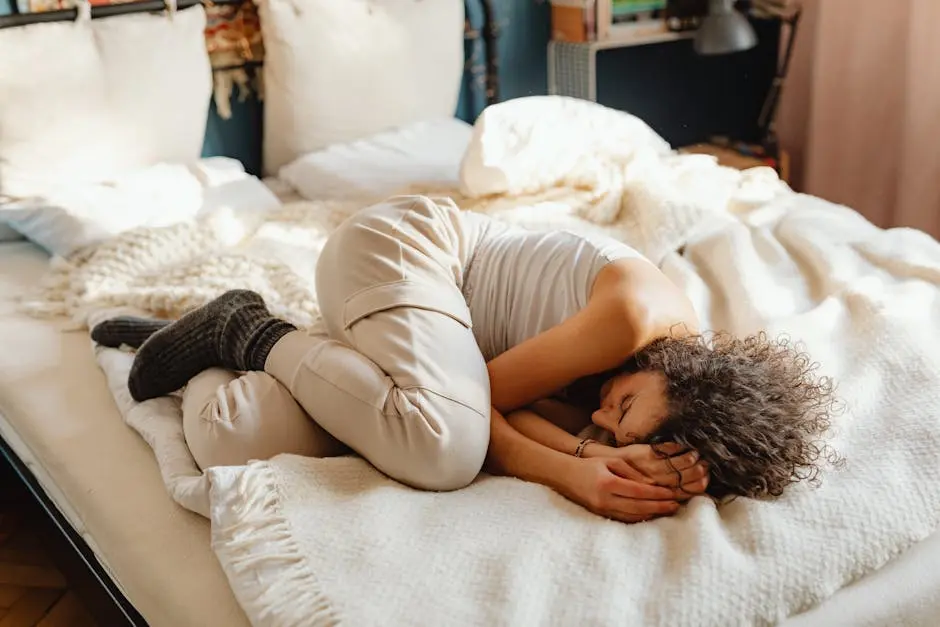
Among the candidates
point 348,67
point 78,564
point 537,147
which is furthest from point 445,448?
point 348,67

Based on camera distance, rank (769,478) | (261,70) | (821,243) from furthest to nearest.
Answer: (261,70) < (821,243) < (769,478)

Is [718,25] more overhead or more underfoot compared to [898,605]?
more overhead

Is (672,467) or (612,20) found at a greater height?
(612,20)

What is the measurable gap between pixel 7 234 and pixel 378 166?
35.3 inches

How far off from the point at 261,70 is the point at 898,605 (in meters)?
2.11

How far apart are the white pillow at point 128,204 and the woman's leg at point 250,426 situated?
84cm

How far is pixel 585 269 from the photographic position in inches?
56.2

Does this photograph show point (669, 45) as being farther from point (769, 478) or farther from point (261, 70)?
point (769, 478)

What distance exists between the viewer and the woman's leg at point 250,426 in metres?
1.29

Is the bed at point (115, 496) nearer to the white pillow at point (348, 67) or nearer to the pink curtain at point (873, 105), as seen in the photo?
the white pillow at point (348, 67)

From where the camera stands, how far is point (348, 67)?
2.56 meters

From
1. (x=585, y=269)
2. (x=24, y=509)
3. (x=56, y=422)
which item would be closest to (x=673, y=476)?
(x=585, y=269)

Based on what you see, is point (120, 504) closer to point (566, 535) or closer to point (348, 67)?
point (566, 535)

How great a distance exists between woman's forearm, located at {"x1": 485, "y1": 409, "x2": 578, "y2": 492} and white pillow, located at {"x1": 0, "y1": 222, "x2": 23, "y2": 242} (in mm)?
1446
